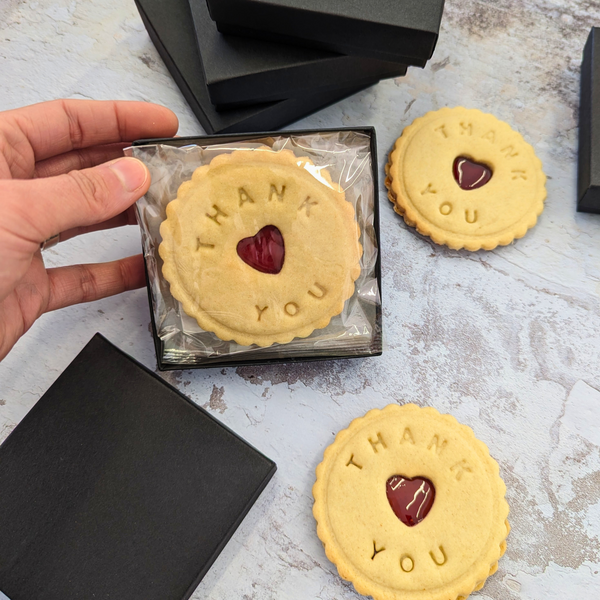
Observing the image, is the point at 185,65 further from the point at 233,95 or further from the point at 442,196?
the point at 442,196

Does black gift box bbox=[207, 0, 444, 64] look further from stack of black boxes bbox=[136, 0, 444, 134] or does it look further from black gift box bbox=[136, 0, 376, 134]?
black gift box bbox=[136, 0, 376, 134]

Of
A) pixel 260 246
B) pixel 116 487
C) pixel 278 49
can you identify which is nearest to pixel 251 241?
pixel 260 246

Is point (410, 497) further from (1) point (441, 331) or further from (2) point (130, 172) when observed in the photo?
(2) point (130, 172)

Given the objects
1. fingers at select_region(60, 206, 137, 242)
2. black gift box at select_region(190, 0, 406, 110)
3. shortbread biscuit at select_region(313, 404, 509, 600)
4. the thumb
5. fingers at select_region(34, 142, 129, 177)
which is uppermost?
black gift box at select_region(190, 0, 406, 110)

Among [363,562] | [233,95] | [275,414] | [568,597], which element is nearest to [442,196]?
[233,95]

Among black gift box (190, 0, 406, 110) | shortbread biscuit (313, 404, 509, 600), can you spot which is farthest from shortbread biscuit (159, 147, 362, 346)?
shortbread biscuit (313, 404, 509, 600)

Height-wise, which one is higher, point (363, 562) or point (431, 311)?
point (431, 311)
